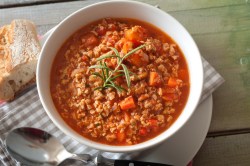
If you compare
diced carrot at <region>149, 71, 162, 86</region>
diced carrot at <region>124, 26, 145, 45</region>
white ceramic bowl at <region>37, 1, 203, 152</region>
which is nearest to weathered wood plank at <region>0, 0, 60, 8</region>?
white ceramic bowl at <region>37, 1, 203, 152</region>

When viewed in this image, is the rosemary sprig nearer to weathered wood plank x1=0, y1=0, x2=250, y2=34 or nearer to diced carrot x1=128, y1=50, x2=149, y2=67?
diced carrot x1=128, y1=50, x2=149, y2=67

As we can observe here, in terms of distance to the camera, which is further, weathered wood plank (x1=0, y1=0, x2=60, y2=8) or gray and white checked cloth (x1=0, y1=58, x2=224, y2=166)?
weathered wood plank (x1=0, y1=0, x2=60, y2=8)

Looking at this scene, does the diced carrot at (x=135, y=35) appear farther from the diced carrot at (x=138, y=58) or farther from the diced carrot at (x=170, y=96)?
the diced carrot at (x=170, y=96)

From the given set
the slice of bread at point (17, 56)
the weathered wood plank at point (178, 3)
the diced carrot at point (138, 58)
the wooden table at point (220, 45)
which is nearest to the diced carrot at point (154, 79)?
the diced carrot at point (138, 58)

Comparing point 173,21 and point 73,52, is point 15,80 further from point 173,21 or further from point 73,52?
point 173,21

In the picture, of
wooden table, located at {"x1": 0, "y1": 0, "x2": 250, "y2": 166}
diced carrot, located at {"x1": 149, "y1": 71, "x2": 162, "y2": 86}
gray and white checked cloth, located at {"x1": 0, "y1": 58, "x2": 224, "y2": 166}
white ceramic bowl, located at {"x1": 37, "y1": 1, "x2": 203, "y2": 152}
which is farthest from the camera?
wooden table, located at {"x1": 0, "y1": 0, "x2": 250, "y2": 166}

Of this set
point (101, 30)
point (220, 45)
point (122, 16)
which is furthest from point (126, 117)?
point (220, 45)

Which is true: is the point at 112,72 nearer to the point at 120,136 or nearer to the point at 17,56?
the point at 120,136
